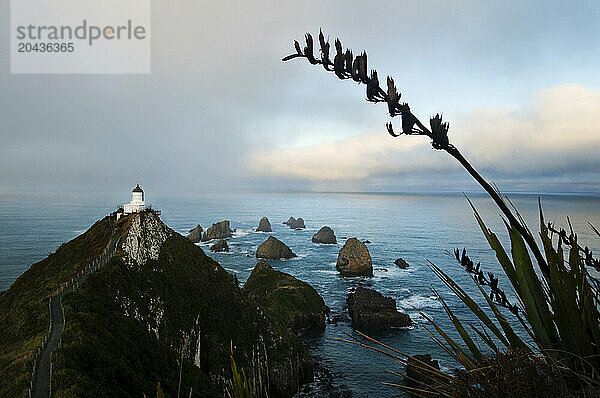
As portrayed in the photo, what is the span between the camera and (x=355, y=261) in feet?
221

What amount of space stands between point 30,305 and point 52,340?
256 inches

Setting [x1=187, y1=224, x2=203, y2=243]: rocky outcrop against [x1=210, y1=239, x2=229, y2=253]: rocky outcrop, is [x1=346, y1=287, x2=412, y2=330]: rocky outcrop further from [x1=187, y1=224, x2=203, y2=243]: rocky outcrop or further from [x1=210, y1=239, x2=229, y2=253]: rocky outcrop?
[x1=187, y1=224, x2=203, y2=243]: rocky outcrop

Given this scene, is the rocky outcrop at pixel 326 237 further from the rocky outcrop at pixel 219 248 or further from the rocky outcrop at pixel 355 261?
the rocky outcrop at pixel 355 261

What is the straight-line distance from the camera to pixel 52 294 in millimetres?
19609

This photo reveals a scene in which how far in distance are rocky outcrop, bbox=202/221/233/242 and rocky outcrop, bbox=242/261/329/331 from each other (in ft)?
213

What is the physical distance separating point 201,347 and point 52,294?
11.4 metres

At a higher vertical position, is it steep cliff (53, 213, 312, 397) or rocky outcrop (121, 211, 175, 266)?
rocky outcrop (121, 211, 175, 266)

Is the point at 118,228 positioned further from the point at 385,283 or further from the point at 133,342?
the point at 385,283

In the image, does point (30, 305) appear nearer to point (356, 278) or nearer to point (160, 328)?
point (160, 328)

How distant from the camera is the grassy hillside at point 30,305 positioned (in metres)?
12.9

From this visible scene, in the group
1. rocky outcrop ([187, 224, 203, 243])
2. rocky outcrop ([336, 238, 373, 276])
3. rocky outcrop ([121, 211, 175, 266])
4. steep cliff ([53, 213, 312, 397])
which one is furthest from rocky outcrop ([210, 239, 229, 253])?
rocky outcrop ([121, 211, 175, 266])

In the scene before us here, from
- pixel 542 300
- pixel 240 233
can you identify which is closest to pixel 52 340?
pixel 542 300

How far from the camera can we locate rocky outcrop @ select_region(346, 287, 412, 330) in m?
42.4

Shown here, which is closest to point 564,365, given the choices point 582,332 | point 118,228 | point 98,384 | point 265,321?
point 582,332
